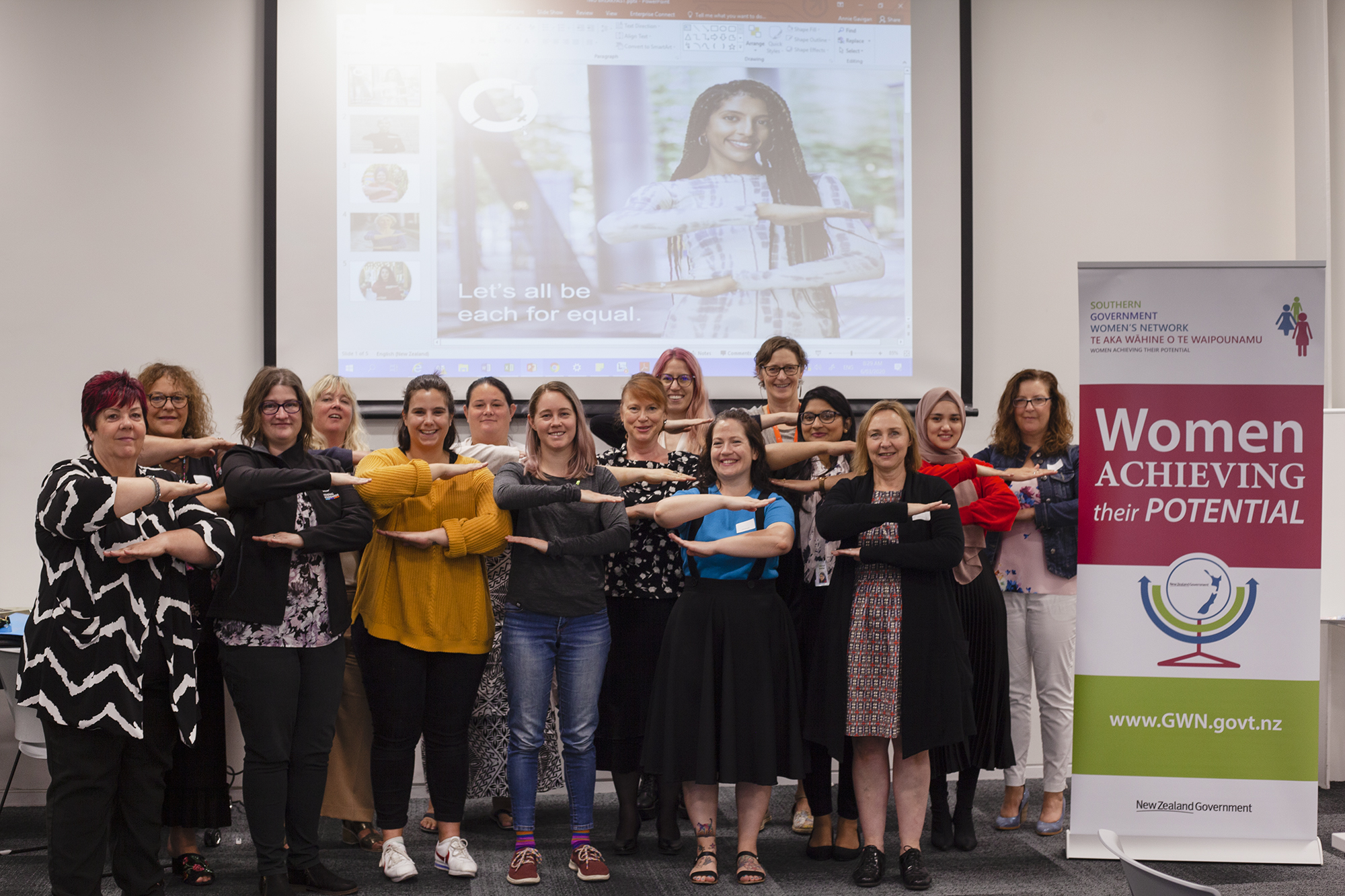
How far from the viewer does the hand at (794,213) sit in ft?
15.0

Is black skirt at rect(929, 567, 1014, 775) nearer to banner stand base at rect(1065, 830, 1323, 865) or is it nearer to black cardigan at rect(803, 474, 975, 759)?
black cardigan at rect(803, 474, 975, 759)

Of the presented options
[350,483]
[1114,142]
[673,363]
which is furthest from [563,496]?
[1114,142]

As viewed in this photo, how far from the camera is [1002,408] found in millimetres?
3684

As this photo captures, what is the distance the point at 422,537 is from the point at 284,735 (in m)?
0.68

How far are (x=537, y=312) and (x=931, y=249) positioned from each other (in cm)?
188

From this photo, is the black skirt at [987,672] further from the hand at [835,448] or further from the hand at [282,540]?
the hand at [282,540]

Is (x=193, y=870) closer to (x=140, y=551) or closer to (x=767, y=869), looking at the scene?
(x=140, y=551)

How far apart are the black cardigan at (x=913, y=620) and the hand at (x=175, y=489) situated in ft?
5.92

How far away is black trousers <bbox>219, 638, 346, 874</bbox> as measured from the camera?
9.09ft

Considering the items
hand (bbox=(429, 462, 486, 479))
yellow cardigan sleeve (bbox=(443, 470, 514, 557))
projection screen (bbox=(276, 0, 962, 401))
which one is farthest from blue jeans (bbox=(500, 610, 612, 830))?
projection screen (bbox=(276, 0, 962, 401))

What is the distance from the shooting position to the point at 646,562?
10.7ft

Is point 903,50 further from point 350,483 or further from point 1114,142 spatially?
point 350,483

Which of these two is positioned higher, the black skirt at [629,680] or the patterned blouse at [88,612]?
the patterned blouse at [88,612]

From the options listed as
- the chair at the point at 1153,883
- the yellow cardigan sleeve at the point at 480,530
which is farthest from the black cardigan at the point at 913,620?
the chair at the point at 1153,883
